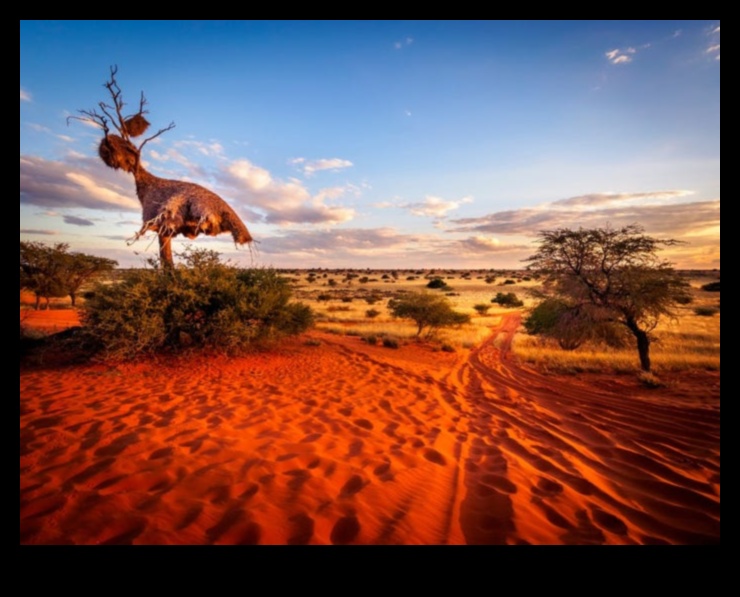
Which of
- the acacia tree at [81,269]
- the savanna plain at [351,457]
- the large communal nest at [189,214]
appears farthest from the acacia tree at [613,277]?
the acacia tree at [81,269]

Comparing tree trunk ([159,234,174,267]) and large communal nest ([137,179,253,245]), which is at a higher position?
large communal nest ([137,179,253,245])

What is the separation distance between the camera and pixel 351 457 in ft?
11.8

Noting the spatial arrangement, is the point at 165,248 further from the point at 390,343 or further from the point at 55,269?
the point at 55,269

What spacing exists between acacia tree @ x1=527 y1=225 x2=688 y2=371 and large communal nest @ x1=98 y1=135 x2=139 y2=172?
1273cm

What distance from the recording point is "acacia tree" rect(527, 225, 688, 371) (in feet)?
30.1

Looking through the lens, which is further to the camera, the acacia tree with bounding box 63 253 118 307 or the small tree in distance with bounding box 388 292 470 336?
the acacia tree with bounding box 63 253 118 307

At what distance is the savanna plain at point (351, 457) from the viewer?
243cm

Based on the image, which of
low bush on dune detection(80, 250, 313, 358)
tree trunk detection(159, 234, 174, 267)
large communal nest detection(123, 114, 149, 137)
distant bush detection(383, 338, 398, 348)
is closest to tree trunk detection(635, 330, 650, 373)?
distant bush detection(383, 338, 398, 348)

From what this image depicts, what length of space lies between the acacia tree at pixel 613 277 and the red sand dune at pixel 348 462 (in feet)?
10.2

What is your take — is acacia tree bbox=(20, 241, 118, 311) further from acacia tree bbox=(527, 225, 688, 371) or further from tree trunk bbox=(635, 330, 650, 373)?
tree trunk bbox=(635, 330, 650, 373)

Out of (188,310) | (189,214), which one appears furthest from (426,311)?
(189,214)

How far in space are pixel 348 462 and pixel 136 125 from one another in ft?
34.9

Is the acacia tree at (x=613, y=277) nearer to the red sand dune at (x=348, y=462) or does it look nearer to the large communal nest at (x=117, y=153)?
the red sand dune at (x=348, y=462)
